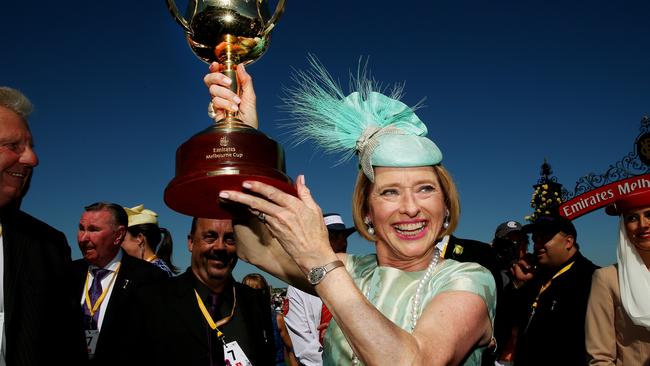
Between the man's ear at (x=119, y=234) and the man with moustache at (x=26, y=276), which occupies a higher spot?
the man's ear at (x=119, y=234)

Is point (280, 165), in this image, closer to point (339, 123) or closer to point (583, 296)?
point (339, 123)

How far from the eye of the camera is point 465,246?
501 cm

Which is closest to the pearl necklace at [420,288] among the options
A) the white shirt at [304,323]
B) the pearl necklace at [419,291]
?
the pearl necklace at [419,291]

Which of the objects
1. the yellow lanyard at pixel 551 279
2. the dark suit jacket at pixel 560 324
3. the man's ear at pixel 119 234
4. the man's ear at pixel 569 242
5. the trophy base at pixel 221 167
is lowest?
the dark suit jacket at pixel 560 324

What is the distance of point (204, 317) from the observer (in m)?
3.76

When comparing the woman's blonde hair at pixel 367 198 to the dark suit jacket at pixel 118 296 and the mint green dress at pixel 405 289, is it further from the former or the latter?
the dark suit jacket at pixel 118 296

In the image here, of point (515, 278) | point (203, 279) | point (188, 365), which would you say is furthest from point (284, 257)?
point (515, 278)

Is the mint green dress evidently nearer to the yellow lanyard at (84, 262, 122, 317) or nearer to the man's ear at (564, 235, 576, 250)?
the yellow lanyard at (84, 262, 122, 317)

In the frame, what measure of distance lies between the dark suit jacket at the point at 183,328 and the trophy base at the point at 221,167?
1.69 m

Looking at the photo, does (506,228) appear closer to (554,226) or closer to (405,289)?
(554,226)

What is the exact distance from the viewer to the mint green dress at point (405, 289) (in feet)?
6.71

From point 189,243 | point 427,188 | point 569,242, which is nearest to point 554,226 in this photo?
point 569,242

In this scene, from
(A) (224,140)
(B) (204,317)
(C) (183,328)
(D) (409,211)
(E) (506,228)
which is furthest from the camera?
(E) (506,228)

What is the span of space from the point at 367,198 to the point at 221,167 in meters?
0.81
